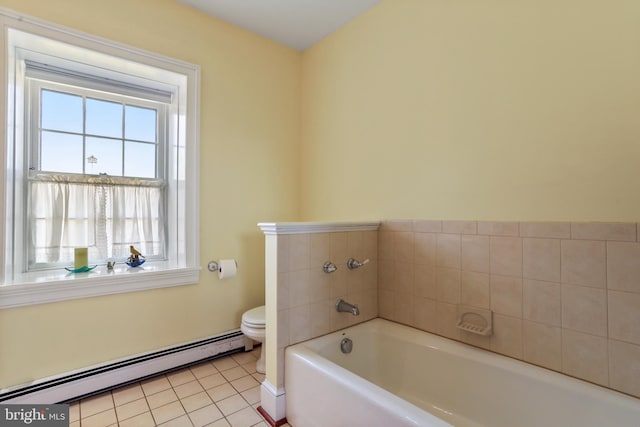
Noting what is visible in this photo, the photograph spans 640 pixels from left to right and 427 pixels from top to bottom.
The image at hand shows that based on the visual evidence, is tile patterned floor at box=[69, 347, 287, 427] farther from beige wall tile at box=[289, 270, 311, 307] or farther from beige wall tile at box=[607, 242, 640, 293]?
beige wall tile at box=[607, 242, 640, 293]

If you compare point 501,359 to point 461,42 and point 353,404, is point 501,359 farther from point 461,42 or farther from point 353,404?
point 461,42

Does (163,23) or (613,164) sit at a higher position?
(163,23)

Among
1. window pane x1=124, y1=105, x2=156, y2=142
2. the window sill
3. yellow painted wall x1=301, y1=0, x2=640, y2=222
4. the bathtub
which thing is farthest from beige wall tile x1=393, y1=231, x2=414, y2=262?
window pane x1=124, y1=105, x2=156, y2=142

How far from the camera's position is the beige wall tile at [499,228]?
1471mm

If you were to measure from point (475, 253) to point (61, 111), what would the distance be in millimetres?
2714

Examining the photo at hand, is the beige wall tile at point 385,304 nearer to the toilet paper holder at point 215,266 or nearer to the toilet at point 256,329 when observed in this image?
the toilet at point 256,329

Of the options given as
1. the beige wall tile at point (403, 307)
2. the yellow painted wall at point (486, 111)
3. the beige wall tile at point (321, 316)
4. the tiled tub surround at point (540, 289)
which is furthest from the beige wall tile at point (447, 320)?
the beige wall tile at point (321, 316)

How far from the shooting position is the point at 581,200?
1.30 metres

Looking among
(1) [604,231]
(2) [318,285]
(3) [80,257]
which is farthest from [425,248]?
(3) [80,257]

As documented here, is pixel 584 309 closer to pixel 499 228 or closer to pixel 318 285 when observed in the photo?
pixel 499 228

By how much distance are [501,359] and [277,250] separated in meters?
1.28

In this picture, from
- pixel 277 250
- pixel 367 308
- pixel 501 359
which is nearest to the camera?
pixel 501 359

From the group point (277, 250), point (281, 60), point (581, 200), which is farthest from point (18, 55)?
point (581, 200)

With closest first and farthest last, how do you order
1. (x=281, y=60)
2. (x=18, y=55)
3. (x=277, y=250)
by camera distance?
(x=277, y=250)
(x=18, y=55)
(x=281, y=60)
